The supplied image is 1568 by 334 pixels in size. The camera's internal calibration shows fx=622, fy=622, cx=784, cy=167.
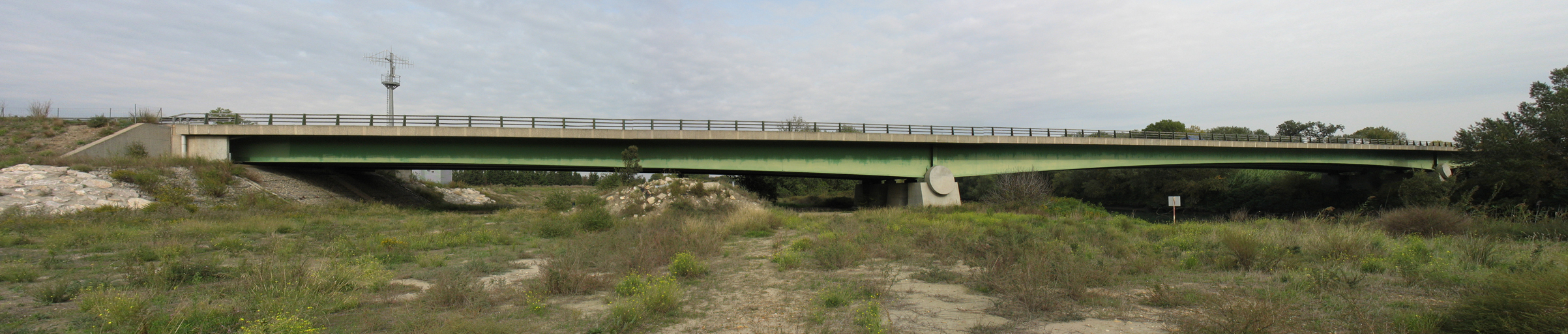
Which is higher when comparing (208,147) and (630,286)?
(208,147)

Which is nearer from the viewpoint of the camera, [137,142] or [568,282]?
[568,282]

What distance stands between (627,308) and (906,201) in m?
31.7

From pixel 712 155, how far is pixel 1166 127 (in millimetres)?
80004

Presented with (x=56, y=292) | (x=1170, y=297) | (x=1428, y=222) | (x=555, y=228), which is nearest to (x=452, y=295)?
(x=56, y=292)

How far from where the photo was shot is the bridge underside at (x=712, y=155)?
3127 cm

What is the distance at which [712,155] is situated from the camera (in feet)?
110

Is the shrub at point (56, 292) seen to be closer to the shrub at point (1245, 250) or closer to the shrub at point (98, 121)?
the shrub at point (1245, 250)

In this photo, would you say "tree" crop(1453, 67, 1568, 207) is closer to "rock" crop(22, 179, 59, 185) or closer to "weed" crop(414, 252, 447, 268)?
"weed" crop(414, 252, 447, 268)

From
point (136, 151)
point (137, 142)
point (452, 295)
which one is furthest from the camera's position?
point (137, 142)

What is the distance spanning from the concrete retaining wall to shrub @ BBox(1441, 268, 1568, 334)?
142 ft

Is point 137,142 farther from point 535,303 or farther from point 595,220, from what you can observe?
point 535,303

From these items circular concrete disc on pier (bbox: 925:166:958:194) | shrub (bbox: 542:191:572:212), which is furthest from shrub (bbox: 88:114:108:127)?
circular concrete disc on pier (bbox: 925:166:958:194)

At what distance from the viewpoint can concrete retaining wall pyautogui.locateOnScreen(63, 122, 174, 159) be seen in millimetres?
28969

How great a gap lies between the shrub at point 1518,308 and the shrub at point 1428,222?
13.9 m
